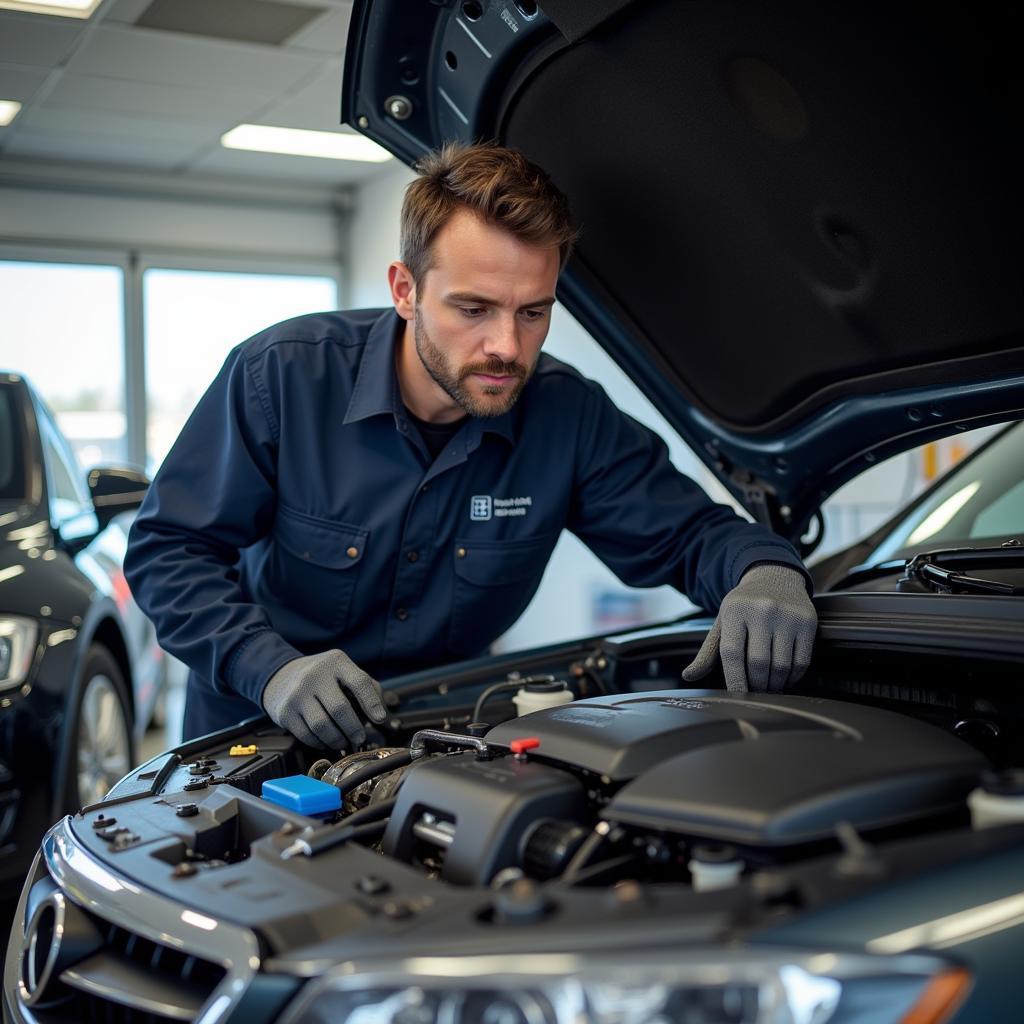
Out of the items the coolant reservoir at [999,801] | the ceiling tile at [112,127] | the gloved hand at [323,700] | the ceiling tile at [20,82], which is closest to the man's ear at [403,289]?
the gloved hand at [323,700]

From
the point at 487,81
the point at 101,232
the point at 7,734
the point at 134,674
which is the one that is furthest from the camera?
the point at 101,232

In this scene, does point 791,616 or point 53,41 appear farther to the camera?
point 53,41

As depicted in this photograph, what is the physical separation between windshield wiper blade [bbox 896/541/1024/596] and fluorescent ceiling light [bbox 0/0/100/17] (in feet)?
14.5

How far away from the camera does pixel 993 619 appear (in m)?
1.36

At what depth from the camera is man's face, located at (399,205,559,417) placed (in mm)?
1778

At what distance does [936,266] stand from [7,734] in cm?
197

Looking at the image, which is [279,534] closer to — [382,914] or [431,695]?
[431,695]

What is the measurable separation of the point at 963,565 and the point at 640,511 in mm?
573

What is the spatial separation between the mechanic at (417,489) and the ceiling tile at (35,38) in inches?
144

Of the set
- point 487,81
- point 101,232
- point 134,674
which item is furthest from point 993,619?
point 101,232

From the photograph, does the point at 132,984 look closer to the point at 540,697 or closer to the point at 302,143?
the point at 540,697

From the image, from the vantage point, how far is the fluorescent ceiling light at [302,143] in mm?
7004

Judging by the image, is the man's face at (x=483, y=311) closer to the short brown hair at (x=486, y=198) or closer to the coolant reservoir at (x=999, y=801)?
the short brown hair at (x=486, y=198)

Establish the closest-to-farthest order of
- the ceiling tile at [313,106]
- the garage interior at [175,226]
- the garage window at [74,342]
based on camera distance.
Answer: the garage interior at [175,226], the ceiling tile at [313,106], the garage window at [74,342]
